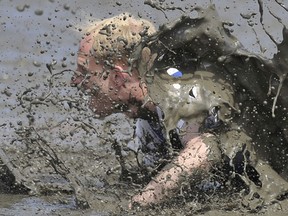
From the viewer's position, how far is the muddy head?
4.82 metres

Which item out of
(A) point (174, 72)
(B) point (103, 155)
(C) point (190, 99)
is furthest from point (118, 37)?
(B) point (103, 155)

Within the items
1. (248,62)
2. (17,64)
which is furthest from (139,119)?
(17,64)

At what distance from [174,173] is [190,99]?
0.45 metres

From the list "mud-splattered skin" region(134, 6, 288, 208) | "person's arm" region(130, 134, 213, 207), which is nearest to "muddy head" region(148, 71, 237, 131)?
"mud-splattered skin" region(134, 6, 288, 208)

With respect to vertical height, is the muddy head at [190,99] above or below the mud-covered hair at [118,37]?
below

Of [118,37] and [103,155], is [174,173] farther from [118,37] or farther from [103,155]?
[103,155]

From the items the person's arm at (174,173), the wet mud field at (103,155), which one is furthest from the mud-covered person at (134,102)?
the wet mud field at (103,155)

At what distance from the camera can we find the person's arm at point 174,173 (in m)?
4.71

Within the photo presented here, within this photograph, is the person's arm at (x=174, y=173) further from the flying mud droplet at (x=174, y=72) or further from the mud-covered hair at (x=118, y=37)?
the mud-covered hair at (x=118, y=37)

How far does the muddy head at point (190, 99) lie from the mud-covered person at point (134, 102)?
0.31 feet

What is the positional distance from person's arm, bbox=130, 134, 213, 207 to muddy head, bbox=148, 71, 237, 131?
0.57 ft

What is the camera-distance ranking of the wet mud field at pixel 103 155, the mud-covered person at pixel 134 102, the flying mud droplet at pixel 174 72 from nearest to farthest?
the wet mud field at pixel 103 155
the mud-covered person at pixel 134 102
the flying mud droplet at pixel 174 72

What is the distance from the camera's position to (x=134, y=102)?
5121 mm

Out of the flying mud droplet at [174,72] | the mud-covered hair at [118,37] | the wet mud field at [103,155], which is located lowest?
the wet mud field at [103,155]
